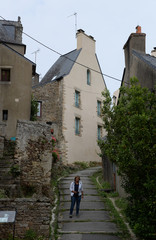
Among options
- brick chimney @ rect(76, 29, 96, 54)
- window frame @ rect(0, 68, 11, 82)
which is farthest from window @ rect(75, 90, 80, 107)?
window frame @ rect(0, 68, 11, 82)

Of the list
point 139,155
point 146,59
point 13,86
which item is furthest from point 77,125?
point 139,155

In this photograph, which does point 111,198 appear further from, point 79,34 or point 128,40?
point 79,34

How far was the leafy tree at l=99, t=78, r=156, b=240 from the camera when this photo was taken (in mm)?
7332

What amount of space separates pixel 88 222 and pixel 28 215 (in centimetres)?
197

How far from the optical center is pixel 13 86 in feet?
52.9

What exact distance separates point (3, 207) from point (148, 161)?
4.09m

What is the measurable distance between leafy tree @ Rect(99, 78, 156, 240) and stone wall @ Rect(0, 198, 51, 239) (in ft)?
7.49

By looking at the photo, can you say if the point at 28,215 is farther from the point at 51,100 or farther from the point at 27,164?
the point at 51,100

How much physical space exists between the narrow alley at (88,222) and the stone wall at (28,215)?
60cm

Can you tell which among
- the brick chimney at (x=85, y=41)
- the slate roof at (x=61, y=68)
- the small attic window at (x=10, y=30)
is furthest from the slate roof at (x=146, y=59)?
the brick chimney at (x=85, y=41)

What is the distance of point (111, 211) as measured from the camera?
10219mm

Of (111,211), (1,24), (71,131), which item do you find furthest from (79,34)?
(111,211)

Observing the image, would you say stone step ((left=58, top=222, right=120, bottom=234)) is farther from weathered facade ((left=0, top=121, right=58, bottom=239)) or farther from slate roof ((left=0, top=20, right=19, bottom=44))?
slate roof ((left=0, top=20, right=19, bottom=44))

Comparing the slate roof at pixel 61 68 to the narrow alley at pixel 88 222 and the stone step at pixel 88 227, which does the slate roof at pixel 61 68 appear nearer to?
the narrow alley at pixel 88 222
